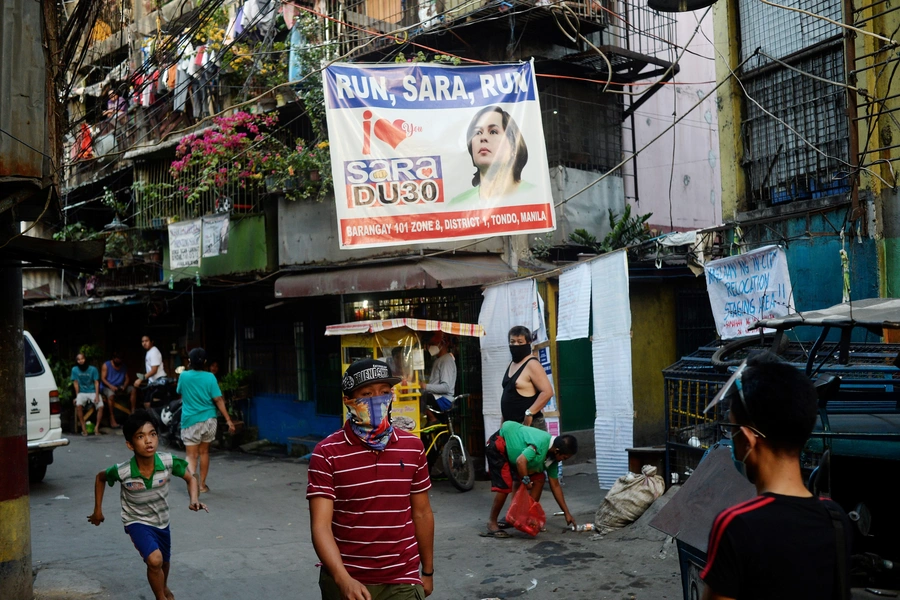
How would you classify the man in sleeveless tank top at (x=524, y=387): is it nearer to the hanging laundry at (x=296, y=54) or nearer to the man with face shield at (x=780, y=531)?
the man with face shield at (x=780, y=531)

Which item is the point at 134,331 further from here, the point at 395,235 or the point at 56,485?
the point at 395,235

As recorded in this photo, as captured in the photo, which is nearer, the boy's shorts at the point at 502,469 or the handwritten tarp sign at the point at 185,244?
the boy's shorts at the point at 502,469

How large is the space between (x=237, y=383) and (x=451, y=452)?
6675 mm

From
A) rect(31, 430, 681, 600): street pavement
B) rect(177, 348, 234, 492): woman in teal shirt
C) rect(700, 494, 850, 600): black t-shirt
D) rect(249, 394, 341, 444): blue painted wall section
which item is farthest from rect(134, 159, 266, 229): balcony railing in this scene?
rect(700, 494, 850, 600): black t-shirt

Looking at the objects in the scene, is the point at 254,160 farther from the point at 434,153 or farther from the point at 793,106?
the point at 793,106

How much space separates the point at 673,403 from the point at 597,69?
7075 mm

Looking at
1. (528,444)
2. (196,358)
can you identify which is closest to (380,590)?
(528,444)

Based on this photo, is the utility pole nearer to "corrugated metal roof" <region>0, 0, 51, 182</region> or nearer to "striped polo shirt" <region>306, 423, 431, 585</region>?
"corrugated metal roof" <region>0, 0, 51, 182</region>

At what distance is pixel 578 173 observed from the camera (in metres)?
13.4

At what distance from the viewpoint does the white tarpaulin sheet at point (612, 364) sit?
28.9ft

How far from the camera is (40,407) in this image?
10.9 metres

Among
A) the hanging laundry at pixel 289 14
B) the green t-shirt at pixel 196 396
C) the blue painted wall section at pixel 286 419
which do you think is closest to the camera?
the green t-shirt at pixel 196 396

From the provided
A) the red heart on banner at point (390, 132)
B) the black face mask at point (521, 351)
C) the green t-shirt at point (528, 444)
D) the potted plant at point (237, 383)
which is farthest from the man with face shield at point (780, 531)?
the potted plant at point (237, 383)

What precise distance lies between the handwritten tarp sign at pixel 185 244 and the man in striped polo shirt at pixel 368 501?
1175cm
